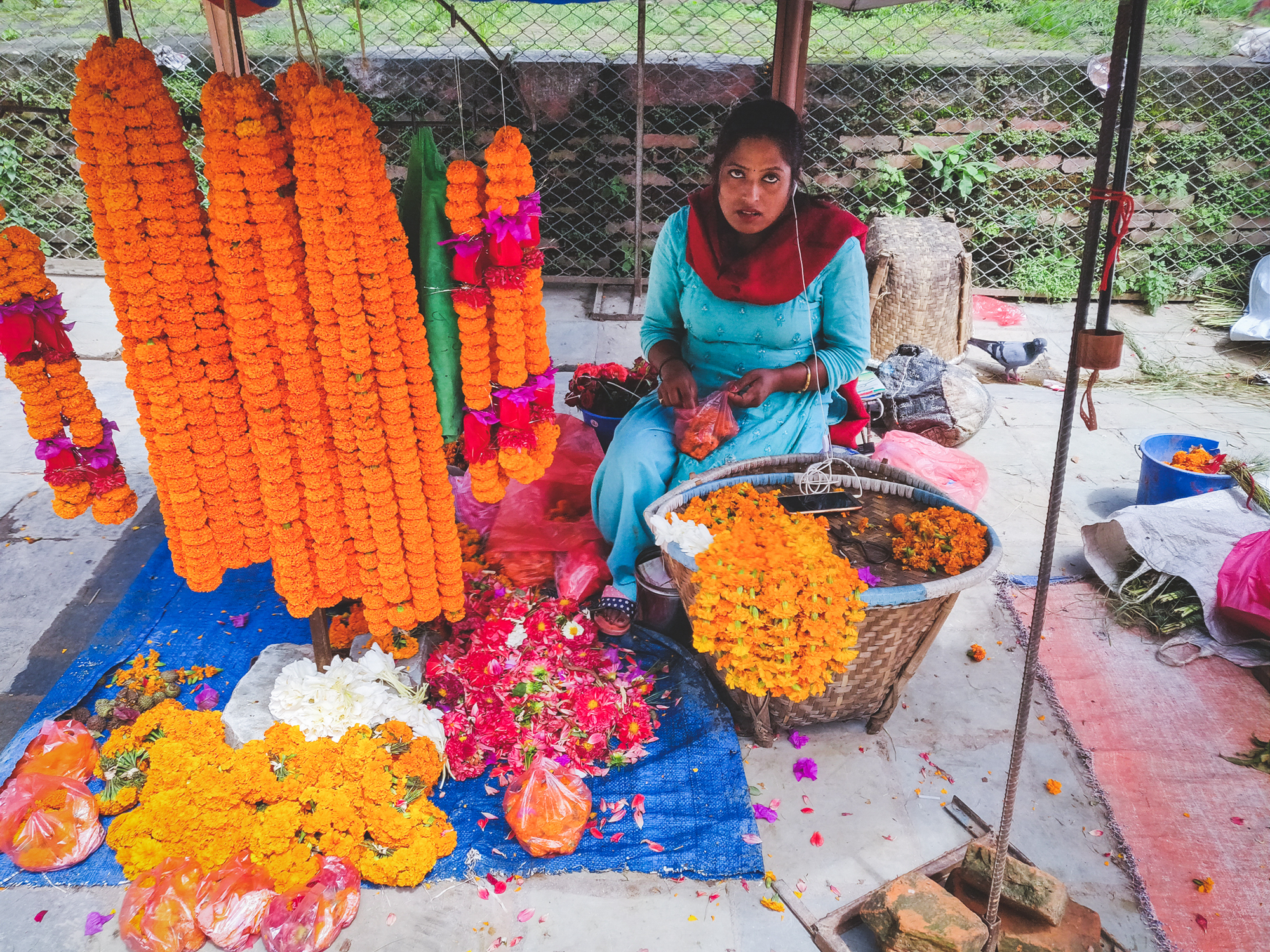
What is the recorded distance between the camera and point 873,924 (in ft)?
7.24

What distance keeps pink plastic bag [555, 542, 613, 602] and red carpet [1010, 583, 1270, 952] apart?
174 centimetres

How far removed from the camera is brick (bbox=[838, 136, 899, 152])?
21.7 feet

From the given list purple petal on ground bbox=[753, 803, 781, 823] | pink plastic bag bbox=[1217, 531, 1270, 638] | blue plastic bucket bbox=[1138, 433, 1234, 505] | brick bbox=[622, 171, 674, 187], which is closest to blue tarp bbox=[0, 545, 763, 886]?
purple petal on ground bbox=[753, 803, 781, 823]

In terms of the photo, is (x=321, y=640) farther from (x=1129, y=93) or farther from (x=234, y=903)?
(x=1129, y=93)

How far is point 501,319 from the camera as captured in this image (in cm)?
238

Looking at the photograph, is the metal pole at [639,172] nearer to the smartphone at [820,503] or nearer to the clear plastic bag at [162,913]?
the smartphone at [820,503]

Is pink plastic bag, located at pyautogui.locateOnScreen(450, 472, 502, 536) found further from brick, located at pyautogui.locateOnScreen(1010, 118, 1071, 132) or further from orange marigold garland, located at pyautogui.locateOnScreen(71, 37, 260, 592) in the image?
brick, located at pyautogui.locateOnScreen(1010, 118, 1071, 132)

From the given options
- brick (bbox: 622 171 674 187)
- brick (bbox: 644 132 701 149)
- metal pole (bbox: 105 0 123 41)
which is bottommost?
brick (bbox: 622 171 674 187)

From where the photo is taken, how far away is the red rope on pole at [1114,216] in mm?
1572

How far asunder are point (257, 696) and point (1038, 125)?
6.79m

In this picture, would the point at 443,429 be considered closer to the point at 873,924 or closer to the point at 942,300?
the point at 873,924

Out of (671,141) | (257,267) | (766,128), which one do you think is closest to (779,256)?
(766,128)

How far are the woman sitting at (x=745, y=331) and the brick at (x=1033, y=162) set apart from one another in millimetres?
4271

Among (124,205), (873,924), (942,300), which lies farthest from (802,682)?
(942,300)
